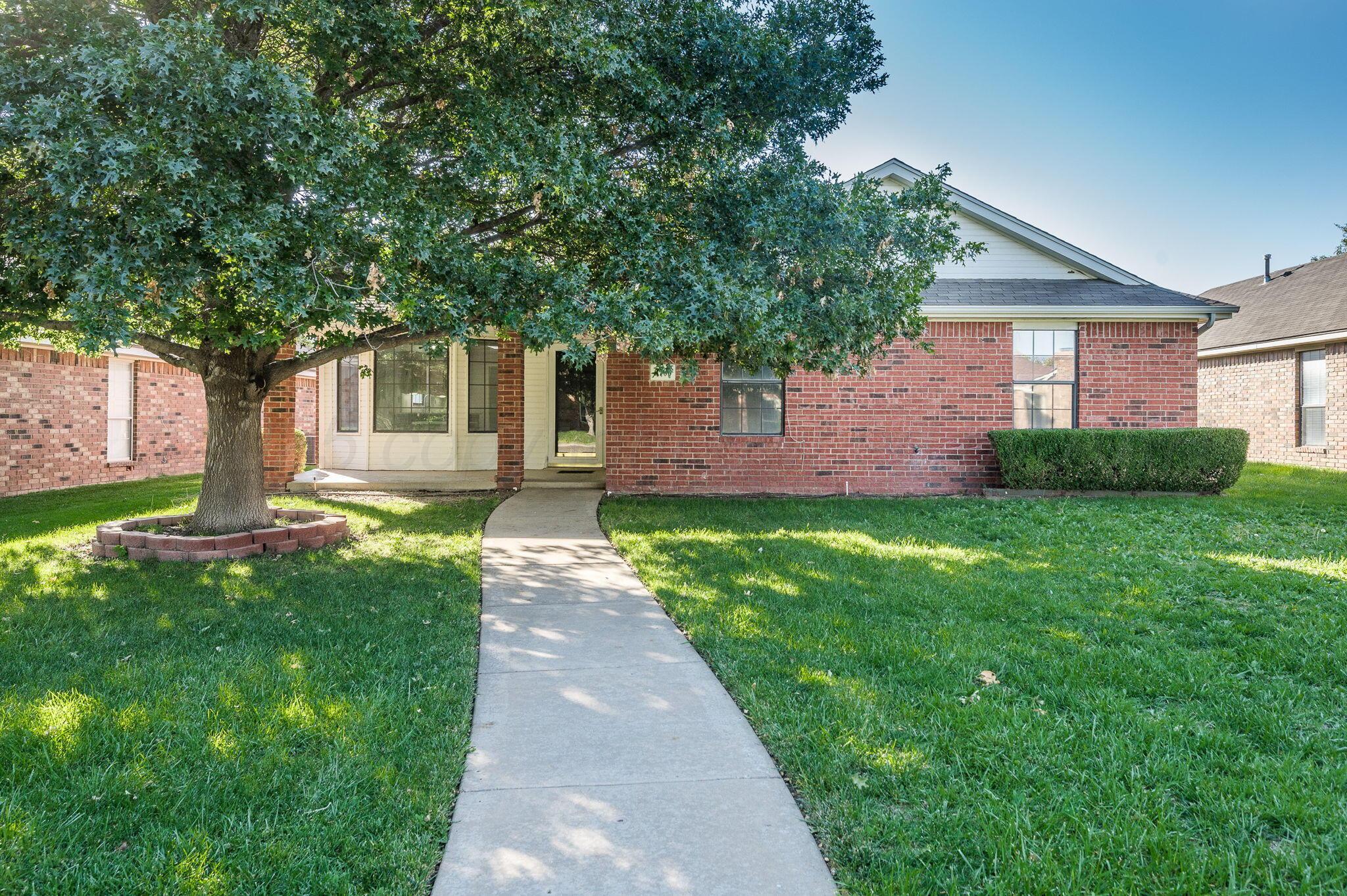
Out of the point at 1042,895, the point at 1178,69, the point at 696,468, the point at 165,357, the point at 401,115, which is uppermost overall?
the point at 1178,69

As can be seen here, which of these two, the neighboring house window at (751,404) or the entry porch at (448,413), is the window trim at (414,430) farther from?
the neighboring house window at (751,404)

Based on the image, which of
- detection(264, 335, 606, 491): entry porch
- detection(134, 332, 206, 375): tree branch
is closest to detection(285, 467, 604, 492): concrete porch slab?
detection(264, 335, 606, 491): entry porch

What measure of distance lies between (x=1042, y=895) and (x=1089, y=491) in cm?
1017

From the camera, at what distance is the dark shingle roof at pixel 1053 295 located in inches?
444

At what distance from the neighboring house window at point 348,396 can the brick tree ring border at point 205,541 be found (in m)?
6.47

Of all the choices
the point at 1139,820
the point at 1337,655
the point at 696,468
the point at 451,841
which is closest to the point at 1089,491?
the point at 696,468

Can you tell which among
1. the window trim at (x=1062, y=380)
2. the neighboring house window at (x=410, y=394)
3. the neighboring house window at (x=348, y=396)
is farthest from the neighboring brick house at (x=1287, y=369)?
the neighboring house window at (x=348, y=396)

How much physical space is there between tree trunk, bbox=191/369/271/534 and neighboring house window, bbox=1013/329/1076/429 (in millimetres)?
10346

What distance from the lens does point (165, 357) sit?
7.43m

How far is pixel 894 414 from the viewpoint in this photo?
11.6m

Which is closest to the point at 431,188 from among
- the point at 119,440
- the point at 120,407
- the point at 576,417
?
the point at 576,417

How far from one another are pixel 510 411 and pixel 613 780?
9065mm

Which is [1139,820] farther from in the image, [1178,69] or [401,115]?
[1178,69]

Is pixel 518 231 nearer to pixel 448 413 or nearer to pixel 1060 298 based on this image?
pixel 448 413
